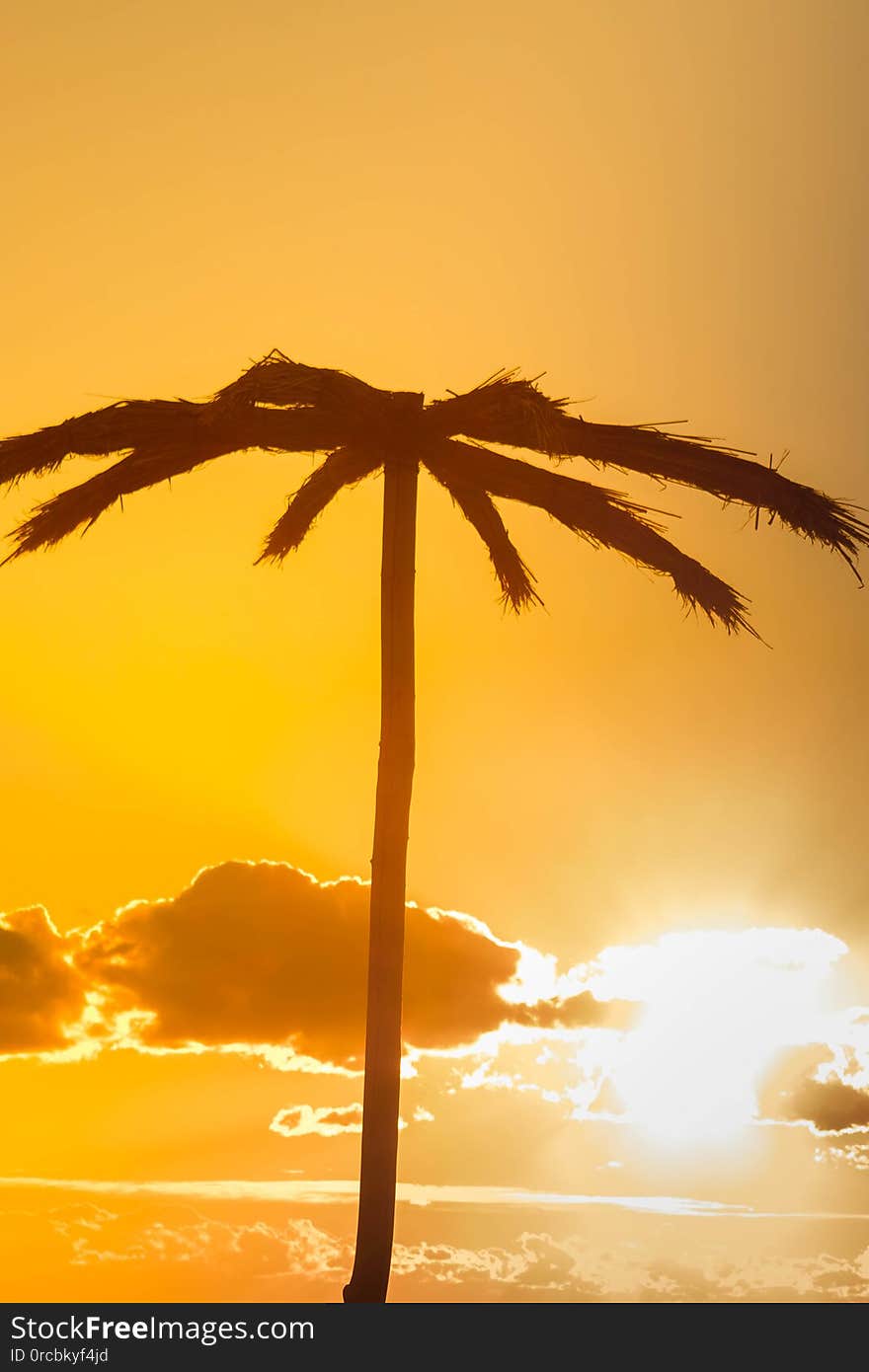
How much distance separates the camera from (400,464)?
17156 mm

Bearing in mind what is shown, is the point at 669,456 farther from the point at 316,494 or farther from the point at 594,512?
the point at 316,494

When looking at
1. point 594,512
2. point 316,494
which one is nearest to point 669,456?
point 594,512

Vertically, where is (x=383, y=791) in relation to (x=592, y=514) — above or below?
below

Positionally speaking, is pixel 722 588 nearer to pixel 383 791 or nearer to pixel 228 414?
pixel 383 791

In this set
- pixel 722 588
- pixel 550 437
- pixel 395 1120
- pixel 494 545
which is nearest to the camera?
pixel 395 1120

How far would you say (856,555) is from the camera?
16.9m

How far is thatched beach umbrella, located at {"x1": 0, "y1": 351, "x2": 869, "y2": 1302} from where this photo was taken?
16.2 metres

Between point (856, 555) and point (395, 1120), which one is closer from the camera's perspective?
point (395, 1120)

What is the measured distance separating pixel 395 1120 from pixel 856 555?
7621 millimetres

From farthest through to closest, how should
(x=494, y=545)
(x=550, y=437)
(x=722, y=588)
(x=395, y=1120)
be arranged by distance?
(x=494, y=545)
(x=722, y=588)
(x=550, y=437)
(x=395, y=1120)

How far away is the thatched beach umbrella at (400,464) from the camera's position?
16.2 meters
